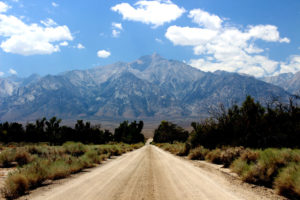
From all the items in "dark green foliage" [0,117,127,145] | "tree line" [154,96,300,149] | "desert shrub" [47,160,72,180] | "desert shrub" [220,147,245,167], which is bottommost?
"dark green foliage" [0,117,127,145]

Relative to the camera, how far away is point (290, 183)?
952 centimetres

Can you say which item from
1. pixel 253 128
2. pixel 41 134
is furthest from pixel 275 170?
pixel 41 134

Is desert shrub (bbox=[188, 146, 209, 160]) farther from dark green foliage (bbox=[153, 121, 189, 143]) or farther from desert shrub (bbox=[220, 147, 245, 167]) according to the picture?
dark green foliage (bbox=[153, 121, 189, 143])

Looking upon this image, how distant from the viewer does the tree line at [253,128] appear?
3300 centimetres

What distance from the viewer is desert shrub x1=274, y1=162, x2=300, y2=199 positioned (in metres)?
9.13

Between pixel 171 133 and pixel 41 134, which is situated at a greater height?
pixel 171 133

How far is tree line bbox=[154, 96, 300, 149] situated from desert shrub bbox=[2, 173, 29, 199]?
2651 cm

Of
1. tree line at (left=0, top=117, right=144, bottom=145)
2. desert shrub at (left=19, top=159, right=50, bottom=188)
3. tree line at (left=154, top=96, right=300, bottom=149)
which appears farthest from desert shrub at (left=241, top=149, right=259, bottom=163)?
tree line at (left=0, top=117, right=144, bottom=145)

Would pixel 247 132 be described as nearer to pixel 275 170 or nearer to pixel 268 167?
pixel 268 167

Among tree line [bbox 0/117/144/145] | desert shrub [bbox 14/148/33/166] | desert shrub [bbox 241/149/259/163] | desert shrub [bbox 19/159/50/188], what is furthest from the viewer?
tree line [bbox 0/117/144/145]

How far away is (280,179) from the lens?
392 inches

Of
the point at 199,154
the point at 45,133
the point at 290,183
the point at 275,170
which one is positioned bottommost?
the point at 45,133

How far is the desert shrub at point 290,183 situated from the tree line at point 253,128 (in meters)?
22.6

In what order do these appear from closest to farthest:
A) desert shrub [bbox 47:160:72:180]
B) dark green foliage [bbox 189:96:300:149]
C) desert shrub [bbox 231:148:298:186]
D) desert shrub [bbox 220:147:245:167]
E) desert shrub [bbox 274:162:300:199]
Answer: desert shrub [bbox 274:162:300:199] → desert shrub [bbox 231:148:298:186] → desert shrub [bbox 47:160:72:180] → desert shrub [bbox 220:147:245:167] → dark green foliage [bbox 189:96:300:149]
